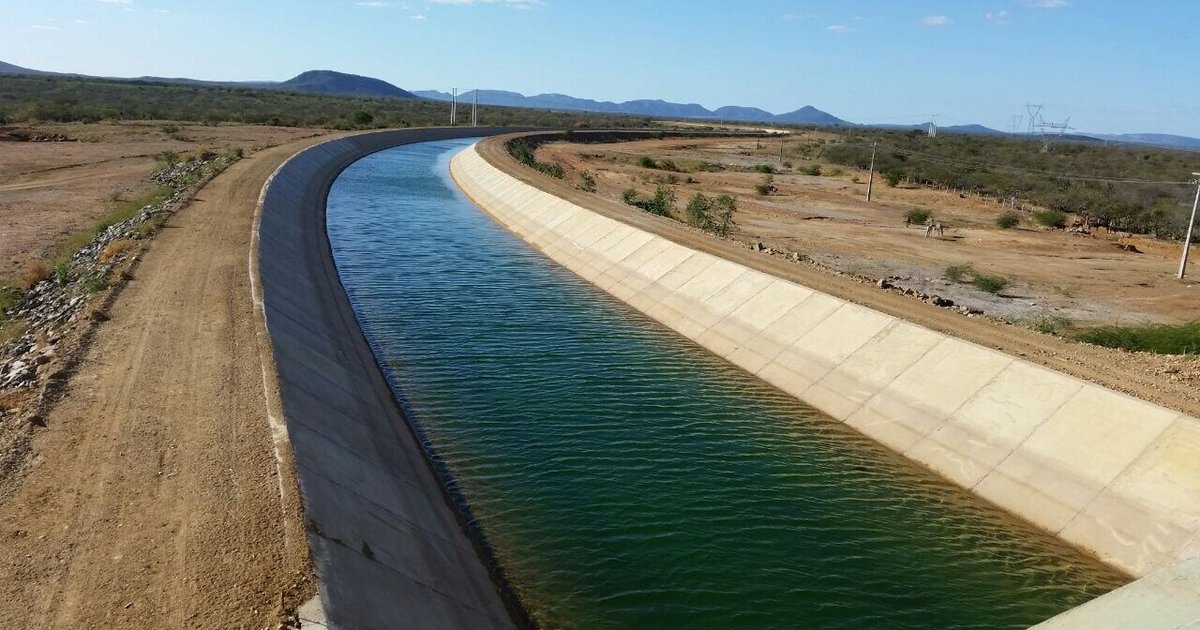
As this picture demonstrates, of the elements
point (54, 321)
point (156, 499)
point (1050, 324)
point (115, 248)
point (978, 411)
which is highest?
point (115, 248)

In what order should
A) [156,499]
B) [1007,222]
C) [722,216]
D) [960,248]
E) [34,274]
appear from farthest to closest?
[1007,222]
[722,216]
[960,248]
[34,274]
[156,499]

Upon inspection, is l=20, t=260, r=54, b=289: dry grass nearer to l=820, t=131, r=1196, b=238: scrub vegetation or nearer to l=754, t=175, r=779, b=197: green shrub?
l=754, t=175, r=779, b=197: green shrub

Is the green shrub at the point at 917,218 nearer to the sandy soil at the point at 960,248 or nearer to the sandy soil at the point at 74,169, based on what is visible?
the sandy soil at the point at 960,248

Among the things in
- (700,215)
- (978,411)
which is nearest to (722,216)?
(700,215)

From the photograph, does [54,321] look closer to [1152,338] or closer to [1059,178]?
[1152,338]

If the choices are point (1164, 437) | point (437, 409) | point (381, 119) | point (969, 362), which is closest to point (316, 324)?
point (437, 409)

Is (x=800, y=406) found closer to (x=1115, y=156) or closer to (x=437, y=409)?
(x=437, y=409)

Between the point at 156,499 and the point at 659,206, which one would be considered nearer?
the point at 156,499
